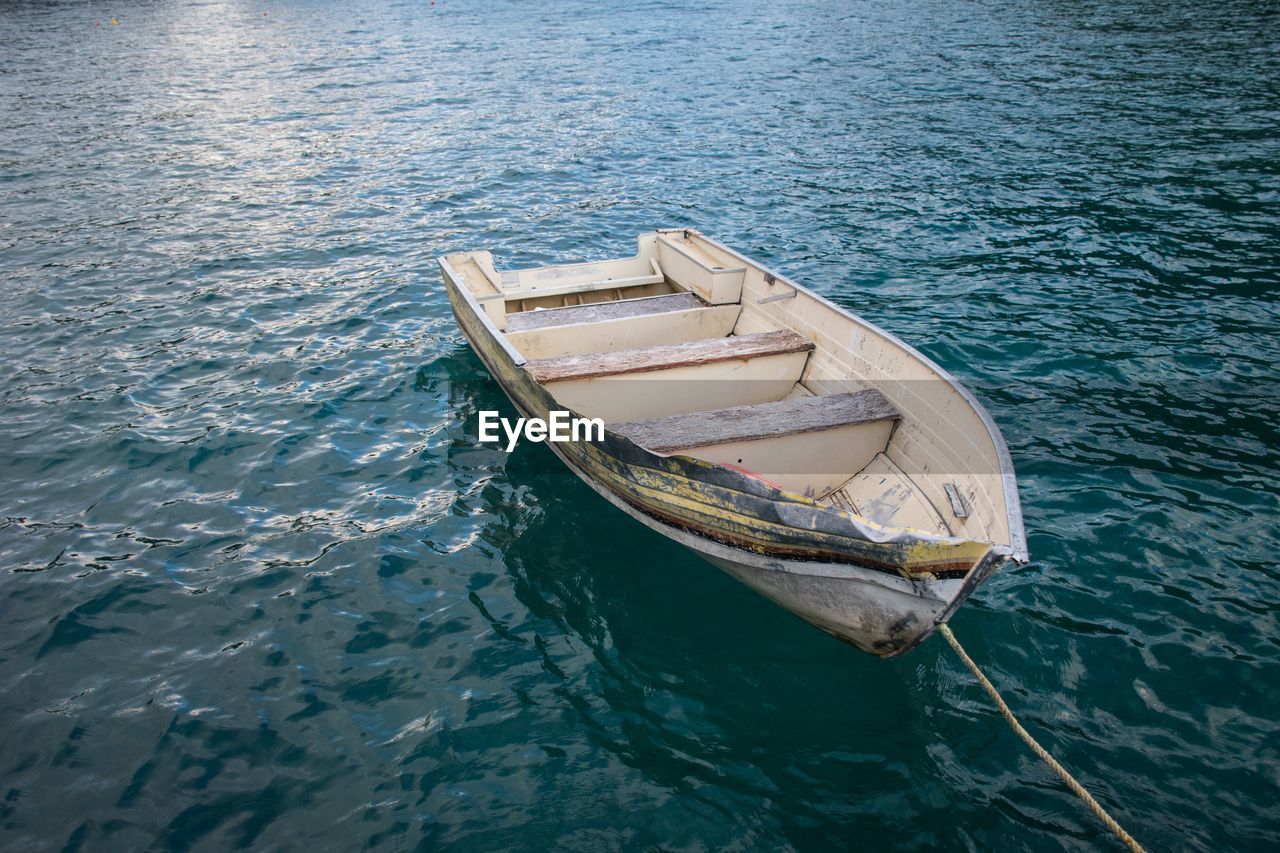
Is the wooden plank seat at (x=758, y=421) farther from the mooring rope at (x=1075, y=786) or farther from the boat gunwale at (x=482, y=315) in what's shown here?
the mooring rope at (x=1075, y=786)

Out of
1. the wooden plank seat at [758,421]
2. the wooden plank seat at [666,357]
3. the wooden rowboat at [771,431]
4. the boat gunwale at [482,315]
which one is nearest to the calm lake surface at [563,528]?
the wooden rowboat at [771,431]

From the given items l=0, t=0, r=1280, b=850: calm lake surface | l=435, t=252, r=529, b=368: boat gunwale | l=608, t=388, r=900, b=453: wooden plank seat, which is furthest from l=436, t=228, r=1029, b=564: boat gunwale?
l=0, t=0, r=1280, b=850: calm lake surface

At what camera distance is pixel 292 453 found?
871cm

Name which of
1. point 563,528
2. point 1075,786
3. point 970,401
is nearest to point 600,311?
point 563,528

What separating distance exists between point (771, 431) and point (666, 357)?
1.72m

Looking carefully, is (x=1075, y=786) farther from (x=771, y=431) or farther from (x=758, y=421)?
(x=758, y=421)

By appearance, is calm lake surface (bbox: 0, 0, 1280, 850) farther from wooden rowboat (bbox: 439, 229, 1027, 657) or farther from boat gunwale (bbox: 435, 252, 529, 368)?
boat gunwale (bbox: 435, 252, 529, 368)

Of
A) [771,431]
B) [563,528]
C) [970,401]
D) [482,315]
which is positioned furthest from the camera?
[482,315]

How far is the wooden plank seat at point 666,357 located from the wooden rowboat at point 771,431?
0.08ft

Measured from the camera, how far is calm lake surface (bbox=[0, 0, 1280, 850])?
16.9 feet

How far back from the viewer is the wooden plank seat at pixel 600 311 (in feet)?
30.4

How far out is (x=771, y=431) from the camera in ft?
22.6

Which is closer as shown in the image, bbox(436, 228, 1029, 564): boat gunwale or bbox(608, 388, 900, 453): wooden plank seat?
bbox(436, 228, 1029, 564): boat gunwale

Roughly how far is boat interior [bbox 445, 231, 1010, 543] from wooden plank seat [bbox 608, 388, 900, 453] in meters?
0.02
